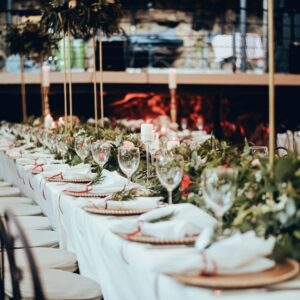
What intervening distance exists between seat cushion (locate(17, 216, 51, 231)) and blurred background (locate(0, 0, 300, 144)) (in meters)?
8.55

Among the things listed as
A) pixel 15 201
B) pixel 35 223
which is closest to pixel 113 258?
pixel 35 223

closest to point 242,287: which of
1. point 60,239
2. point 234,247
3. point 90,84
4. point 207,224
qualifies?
point 234,247

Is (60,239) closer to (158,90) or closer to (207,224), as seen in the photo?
(207,224)

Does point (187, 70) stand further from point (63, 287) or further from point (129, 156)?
point (63, 287)

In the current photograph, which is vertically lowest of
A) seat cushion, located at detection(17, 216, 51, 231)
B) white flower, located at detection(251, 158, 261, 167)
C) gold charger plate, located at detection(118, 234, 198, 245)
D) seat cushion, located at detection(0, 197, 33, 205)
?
seat cushion, located at detection(0, 197, 33, 205)

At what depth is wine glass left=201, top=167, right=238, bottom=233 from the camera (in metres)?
2.07

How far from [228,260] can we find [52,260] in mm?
1449

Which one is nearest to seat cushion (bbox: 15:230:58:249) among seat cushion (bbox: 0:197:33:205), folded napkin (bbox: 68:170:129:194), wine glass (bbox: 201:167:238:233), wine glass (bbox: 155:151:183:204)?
folded napkin (bbox: 68:170:129:194)

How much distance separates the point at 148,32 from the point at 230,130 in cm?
338

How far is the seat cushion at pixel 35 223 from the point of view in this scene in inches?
153

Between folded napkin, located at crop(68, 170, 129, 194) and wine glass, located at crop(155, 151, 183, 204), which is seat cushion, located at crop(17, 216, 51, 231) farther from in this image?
wine glass, located at crop(155, 151, 183, 204)

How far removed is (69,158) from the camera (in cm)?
486

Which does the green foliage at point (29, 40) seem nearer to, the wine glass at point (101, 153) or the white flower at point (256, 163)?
the wine glass at point (101, 153)

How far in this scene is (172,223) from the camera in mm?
2078
